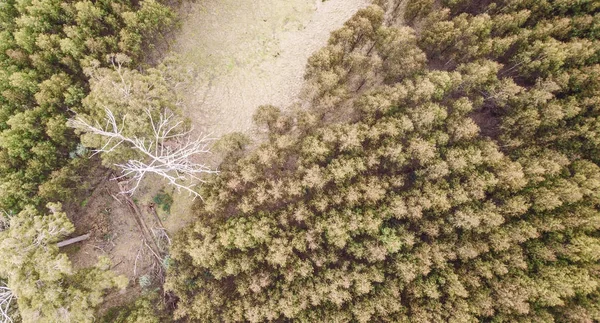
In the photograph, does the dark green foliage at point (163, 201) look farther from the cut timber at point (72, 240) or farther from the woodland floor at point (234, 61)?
the cut timber at point (72, 240)

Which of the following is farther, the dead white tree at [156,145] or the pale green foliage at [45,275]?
the dead white tree at [156,145]

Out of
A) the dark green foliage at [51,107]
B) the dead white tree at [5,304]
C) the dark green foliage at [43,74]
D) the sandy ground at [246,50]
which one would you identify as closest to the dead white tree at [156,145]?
the dark green foliage at [43,74]

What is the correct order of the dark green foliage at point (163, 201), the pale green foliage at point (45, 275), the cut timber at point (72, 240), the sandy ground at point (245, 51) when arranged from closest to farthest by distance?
the pale green foliage at point (45, 275), the cut timber at point (72, 240), the dark green foliage at point (163, 201), the sandy ground at point (245, 51)

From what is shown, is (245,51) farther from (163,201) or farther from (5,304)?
(5,304)

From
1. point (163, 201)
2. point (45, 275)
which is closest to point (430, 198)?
point (163, 201)

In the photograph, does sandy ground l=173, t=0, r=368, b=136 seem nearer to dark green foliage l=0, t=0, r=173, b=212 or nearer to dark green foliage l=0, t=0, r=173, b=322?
dark green foliage l=0, t=0, r=173, b=322

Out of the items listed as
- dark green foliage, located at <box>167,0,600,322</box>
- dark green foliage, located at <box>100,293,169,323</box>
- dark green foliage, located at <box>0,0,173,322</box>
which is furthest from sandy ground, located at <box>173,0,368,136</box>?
dark green foliage, located at <box>100,293,169,323</box>
